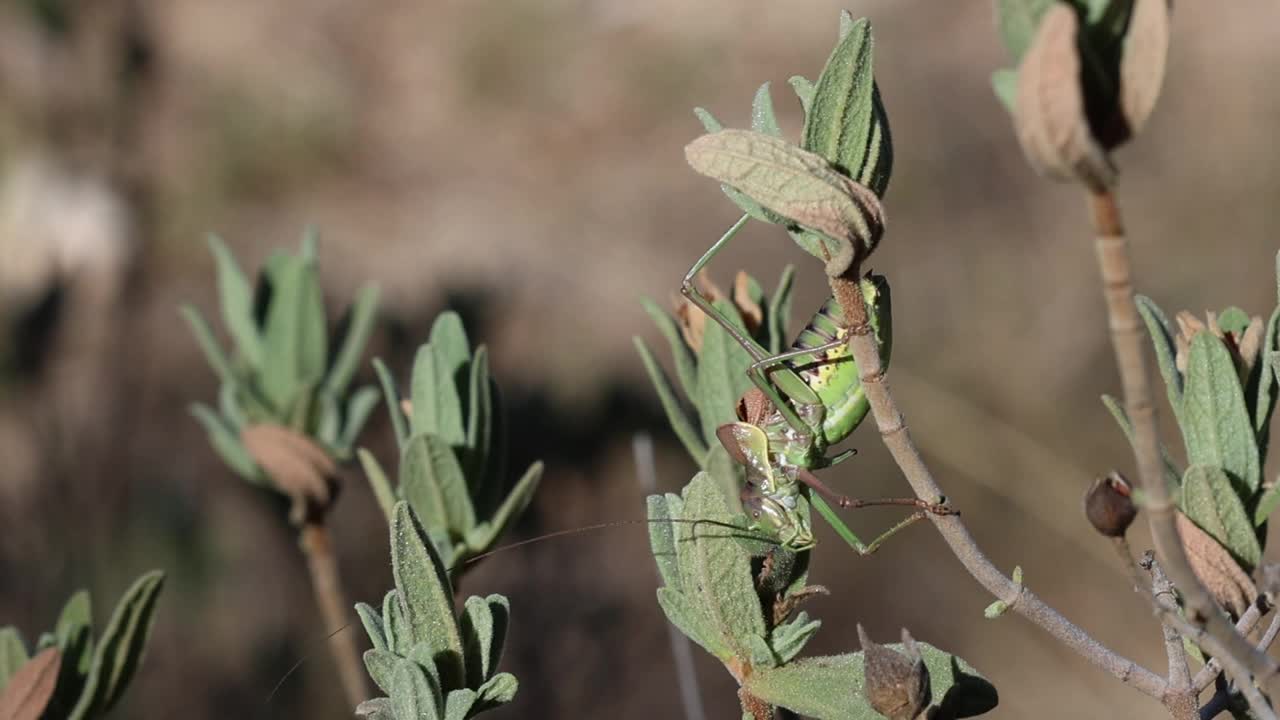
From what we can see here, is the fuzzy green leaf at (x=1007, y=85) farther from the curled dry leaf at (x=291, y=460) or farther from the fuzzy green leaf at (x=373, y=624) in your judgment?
the curled dry leaf at (x=291, y=460)

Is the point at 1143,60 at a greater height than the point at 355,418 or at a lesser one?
greater

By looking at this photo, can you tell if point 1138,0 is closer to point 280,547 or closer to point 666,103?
point 280,547

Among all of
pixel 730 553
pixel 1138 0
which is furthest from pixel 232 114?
pixel 1138 0

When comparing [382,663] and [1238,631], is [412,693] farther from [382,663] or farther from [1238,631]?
[1238,631]

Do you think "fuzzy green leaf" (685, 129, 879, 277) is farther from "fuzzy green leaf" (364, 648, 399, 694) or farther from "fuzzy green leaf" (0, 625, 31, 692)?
"fuzzy green leaf" (0, 625, 31, 692)

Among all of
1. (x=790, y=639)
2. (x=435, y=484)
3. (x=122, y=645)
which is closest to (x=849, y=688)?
(x=790, y=639)

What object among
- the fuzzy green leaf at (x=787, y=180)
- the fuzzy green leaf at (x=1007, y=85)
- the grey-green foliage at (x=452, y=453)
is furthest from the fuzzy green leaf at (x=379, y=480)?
the fuzzy green leaf at (x=1007, y=85)

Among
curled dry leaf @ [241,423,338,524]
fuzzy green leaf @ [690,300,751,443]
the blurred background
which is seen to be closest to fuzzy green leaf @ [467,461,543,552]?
fuzzy green leaf @ [690,300,751,443]
